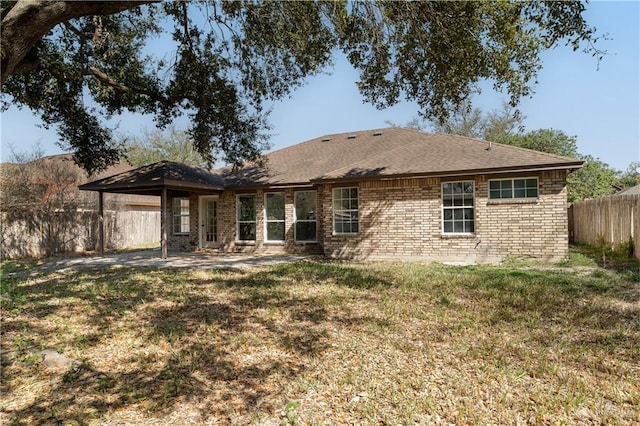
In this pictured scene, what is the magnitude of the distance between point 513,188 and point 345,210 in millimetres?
5090

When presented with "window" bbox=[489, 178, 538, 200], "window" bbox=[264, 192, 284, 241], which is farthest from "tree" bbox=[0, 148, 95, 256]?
"window" bbox=[489, 178, 538, 200]

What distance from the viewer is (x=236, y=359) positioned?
4242mm

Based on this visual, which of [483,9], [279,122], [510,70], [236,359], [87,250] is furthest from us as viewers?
[87,250]

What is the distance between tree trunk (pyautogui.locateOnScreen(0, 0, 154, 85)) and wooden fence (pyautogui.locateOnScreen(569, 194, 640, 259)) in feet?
41.7

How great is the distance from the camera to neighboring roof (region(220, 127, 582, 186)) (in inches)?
442

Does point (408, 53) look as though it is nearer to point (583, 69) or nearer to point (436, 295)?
point (583, 69)

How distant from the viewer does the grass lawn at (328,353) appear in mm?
3203

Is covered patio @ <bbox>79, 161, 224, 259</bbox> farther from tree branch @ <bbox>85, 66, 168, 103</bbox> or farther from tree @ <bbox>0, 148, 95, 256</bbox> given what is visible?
tree branch @ <bbox>85, 66, 168, 103</bbox>

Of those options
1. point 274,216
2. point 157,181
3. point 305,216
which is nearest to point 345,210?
point 305,216

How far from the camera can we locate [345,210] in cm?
1311

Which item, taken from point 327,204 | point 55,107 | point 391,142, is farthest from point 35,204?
point 391,142

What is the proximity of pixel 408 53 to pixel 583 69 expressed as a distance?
11.7 feet

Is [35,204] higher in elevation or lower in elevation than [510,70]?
lower

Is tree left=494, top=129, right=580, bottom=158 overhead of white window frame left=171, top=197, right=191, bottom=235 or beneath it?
overhead
